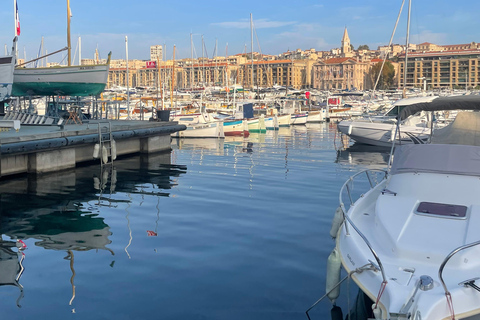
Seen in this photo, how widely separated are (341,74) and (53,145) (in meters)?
176

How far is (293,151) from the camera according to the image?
91.1 feet

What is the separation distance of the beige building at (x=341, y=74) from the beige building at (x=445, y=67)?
616 inches

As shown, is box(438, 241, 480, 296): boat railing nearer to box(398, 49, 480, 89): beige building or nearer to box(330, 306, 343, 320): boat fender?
box(330, 306, 343, 320): boat fender

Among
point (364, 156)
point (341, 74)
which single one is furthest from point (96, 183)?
point (341, 74)

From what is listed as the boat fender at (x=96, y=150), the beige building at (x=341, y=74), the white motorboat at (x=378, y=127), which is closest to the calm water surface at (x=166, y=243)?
the boat fender at (x=96, y=150)

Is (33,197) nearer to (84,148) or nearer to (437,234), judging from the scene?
(84,148)

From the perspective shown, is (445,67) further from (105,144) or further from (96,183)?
(96,183)

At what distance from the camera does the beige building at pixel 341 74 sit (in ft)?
603

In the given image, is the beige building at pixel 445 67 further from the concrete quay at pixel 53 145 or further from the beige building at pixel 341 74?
the concrete quay at pixel 53 145

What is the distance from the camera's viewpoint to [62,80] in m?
26.1

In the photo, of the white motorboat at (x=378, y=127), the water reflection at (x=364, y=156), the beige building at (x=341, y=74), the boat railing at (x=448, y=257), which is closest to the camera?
the boat railing at (x=448, y=257)

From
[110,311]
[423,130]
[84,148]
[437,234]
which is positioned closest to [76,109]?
[84,148]

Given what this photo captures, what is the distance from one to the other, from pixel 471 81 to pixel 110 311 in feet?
575

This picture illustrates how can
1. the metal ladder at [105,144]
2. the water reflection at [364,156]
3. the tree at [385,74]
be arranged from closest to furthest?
the metal ladder at [105,144]
the water reflection at [364,156]
the tree at [385,74]
